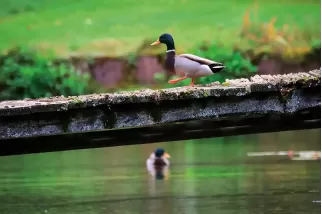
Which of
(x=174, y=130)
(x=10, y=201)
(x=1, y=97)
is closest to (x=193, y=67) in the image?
(x=174, y=130)

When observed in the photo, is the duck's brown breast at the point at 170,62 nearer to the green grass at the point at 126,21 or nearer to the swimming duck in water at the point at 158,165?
the swimming duck in water at the point at 158,165

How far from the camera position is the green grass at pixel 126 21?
28609mm

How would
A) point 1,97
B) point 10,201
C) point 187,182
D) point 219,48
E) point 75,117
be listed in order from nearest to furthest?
1. point 75,117
2. point 10,201
3. point 187,182
4. point 1,97
5. point 219,48

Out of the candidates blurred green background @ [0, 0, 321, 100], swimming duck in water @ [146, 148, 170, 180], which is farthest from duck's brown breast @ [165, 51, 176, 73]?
blurred green background @ [0, 0, 321, 100]

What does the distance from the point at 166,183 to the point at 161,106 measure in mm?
4612

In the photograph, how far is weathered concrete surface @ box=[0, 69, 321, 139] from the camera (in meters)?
8.47

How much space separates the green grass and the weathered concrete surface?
61.4 feet

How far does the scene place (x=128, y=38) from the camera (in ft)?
93.9

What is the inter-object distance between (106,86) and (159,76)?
4.29 ft

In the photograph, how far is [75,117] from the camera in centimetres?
855

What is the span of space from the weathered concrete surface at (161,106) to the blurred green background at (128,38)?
16494mm

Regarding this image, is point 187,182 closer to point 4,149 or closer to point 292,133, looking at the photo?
point 4,149

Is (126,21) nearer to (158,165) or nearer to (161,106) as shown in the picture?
(158,165)

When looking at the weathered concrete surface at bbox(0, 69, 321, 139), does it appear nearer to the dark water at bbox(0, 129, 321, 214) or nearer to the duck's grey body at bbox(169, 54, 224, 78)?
the duck's grey body at bbox(169, 54, 224, 78)
